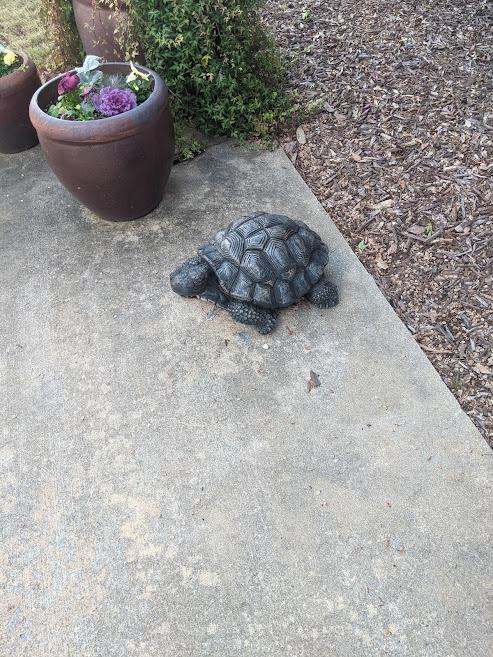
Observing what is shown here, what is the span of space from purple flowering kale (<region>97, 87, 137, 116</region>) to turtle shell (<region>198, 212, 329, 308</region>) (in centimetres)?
130

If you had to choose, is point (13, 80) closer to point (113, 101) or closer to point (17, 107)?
point (17, 107)

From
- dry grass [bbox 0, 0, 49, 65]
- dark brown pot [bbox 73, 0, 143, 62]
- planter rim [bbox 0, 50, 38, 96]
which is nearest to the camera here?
dark brown pot [bbox 73, 0, 143, 62]

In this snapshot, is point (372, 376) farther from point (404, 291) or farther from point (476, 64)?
point (476, 64)

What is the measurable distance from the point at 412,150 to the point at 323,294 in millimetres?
1995

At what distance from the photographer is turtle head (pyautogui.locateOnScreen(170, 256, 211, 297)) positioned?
3.26 metres

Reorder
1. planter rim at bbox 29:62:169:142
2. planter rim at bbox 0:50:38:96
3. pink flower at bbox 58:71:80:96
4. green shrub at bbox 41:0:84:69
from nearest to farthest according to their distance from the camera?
planter rim at bbox 29:62:169:142 → pink flower at bbox 58:71:80:96 → planter rim at bbox 0:50:38:96 → green shrub at bbox 41:0:84:69

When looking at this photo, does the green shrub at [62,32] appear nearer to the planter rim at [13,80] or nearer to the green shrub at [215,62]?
the planter rim at [13,80]

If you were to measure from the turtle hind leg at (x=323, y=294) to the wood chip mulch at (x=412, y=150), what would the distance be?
0.45m

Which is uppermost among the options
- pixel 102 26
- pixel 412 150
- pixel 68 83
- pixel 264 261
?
pixel 102 26

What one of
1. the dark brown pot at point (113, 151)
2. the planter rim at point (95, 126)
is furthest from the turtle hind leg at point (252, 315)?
the planter rim at point (95, 126)

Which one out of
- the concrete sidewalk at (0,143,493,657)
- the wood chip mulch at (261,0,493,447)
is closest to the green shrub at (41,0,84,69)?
the wood chip mulch at (261,0,493,447)

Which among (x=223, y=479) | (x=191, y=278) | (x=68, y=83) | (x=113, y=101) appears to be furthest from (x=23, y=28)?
(x=223, y=479)

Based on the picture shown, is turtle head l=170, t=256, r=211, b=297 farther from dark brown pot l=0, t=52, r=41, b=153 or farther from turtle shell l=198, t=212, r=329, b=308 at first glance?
dark brown pot l=0, t=52, r=41, b=153

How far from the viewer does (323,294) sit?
3.39 metres
